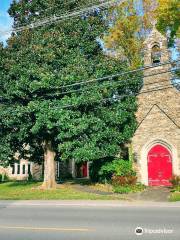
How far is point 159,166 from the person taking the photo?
1034 inches

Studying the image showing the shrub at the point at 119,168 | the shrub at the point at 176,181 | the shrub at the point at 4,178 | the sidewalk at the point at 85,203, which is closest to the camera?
the sidewalk at the point at 85,203

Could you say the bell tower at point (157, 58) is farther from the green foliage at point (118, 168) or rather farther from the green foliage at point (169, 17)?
the green foliage at point (118, 168)

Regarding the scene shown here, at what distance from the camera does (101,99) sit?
24281 millimetres

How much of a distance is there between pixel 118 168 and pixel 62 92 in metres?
7.10

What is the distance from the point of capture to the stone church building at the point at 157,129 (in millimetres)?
26000

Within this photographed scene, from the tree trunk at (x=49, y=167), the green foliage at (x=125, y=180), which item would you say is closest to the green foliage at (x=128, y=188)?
the green foliage at (x=125, y=180)

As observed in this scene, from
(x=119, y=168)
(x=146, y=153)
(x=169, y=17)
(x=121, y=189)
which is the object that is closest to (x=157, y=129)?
(x=146, y=153)

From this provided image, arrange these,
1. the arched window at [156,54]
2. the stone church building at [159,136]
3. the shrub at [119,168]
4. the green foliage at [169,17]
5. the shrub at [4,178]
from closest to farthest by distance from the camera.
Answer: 1. the shrub at [119,168]
2. the stone church building at [159,136]
3. the arched window at [156,54]
4. the green foliage at [169,17]
5. the shrub at [4,178]

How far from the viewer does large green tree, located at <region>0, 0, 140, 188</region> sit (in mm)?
23516

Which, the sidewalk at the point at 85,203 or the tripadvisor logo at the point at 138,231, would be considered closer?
the tripadvisor logo at the point at 138,231

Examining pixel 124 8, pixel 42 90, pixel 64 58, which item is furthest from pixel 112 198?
pixel 124 8

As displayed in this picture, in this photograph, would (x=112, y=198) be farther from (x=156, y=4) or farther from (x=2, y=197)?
(x=156, y=4)

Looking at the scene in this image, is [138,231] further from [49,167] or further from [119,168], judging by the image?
[49,167]

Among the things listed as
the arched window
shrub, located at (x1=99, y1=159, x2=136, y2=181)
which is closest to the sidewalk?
shrub, located at (x1=99, y1=159, x2=136, y2=181)
